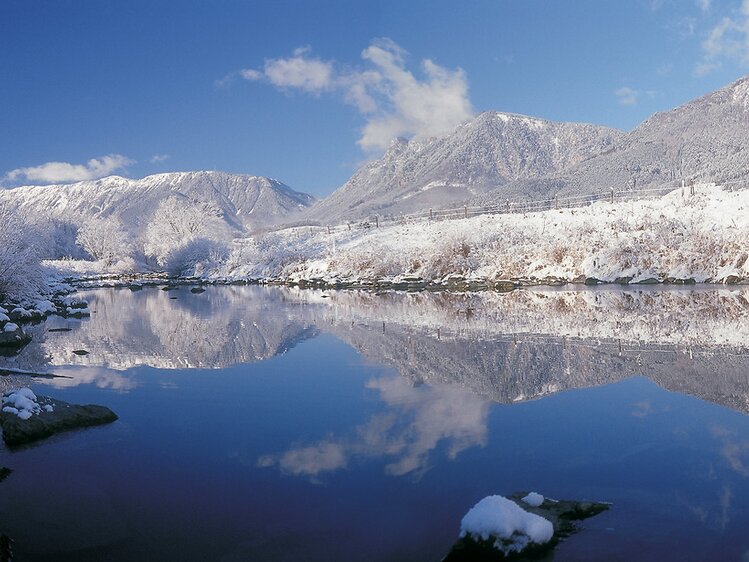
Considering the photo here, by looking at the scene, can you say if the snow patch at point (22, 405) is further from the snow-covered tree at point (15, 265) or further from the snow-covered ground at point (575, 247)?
the snow-covered ground at point (575, 247)

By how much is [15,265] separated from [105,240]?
75256 millimetres

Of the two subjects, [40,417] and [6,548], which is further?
[40,417]

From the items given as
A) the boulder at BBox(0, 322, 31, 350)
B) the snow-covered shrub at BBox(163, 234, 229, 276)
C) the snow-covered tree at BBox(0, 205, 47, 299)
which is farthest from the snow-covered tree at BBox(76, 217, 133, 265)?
the boulder at BBox(0, 322, 31, 350)

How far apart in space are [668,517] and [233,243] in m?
82.8

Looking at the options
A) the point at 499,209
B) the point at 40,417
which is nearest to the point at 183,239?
the point at 499,209

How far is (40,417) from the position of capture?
11.2 m

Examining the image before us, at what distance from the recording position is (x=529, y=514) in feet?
21.2

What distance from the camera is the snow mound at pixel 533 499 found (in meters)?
7.12

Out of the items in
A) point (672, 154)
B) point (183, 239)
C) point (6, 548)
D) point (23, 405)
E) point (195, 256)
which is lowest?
point (6, 548)

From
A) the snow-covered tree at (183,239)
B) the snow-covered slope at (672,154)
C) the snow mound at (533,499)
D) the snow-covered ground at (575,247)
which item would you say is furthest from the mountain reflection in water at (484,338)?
the snow-covered slope at (672,154)

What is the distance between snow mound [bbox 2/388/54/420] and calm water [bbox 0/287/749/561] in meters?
1.00

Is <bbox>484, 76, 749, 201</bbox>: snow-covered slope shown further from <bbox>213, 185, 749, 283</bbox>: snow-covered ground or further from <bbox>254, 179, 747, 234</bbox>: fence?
<bbox>213, 185, 749, 283</bbox>: snow-covered ground

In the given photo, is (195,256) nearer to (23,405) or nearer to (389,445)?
(23,405)

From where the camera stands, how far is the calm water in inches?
274
